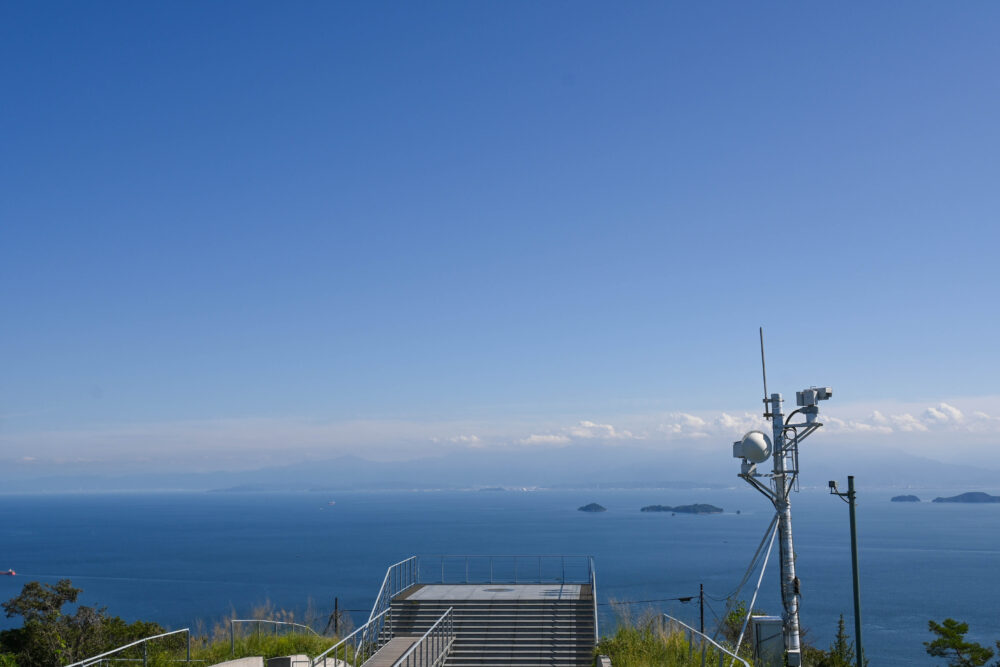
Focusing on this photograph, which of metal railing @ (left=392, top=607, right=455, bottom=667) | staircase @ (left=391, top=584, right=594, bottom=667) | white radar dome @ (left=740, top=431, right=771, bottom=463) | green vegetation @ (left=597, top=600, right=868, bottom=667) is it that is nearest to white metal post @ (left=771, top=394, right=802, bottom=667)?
white radar dome @ (left=740, top=431, right=771, bottom=463)

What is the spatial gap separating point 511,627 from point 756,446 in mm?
9136

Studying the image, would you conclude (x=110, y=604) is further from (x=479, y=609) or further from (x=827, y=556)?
(x=827, y=556)

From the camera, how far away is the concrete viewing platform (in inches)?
883

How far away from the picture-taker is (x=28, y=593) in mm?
23609

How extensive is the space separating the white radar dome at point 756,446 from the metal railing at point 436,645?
283 inches

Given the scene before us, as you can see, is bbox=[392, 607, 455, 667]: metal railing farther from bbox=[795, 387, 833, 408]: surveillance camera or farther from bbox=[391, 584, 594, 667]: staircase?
bbox=[795, 387, 833, 408]: surveillance camera

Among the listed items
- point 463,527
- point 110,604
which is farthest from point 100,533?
point 110,604

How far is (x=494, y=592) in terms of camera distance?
2384 cm

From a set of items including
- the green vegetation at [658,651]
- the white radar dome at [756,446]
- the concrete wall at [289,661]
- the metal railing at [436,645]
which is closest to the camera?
the white radar dome at [756,446]

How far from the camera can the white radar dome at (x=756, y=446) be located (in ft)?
50.2

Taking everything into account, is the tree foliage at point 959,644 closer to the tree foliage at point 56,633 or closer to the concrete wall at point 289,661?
the concrete wall at point 289,661

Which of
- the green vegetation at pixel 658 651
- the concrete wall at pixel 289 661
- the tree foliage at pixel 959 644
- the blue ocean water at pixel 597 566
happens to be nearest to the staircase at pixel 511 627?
the green vegetation at pixel 658 651

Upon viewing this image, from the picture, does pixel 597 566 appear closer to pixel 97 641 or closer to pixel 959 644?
pixel 959 644

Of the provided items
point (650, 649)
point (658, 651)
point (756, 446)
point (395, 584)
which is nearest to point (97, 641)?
point (395, 584)
